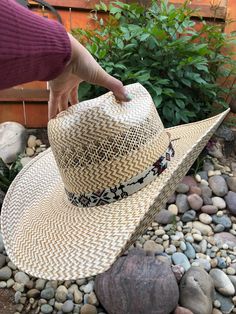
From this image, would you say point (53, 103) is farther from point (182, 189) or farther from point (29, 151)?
point (29, 151)

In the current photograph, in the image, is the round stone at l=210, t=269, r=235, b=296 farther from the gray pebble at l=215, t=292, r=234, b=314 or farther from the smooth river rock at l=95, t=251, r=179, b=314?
the smooth river rock at l=95, t=251, r=179, b=314

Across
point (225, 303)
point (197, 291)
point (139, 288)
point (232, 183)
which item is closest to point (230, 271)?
point (225, 303)

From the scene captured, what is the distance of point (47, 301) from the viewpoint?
1.60 m

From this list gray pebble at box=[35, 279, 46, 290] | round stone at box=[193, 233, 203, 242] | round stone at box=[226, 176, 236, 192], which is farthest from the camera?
round stone at box=[226, 176, 236, 192]

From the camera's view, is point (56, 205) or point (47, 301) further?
point (47, 301)

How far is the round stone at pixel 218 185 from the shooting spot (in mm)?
2176

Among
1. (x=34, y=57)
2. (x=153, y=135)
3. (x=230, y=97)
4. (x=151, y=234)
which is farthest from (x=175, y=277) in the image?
(x=230, y=97)

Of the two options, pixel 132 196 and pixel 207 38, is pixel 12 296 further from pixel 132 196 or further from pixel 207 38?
pixel 207 38

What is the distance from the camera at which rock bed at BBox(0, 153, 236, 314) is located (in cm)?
158

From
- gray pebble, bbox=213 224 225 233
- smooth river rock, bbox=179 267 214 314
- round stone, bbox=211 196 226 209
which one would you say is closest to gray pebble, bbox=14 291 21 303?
smooth river rock, bbox=179 267 214 314

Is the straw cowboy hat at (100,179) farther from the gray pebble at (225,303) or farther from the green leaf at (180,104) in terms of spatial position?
the green leaf at (180,104)

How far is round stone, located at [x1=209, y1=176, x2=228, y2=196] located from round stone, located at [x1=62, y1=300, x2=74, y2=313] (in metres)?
1.07

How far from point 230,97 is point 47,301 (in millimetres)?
1826

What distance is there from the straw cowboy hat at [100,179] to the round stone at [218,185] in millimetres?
1176
